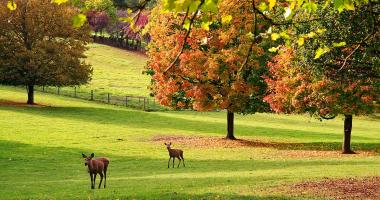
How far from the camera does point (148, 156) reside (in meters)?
40.5

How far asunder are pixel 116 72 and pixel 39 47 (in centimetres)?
5615

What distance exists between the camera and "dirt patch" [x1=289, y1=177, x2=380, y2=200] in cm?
2117

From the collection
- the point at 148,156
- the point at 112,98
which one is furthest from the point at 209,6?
the point at 112,98

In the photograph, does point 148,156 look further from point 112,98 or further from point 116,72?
point 116,72

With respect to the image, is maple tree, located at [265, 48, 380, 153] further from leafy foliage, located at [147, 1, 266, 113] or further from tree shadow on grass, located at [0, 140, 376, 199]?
tree shadow on grass, located at [0, 140, 376, 199]

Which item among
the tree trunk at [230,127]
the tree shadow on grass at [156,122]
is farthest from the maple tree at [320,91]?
the tree trunk at [230,127]

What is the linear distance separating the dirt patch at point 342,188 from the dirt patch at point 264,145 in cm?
1586

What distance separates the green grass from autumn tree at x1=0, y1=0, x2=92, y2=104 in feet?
14.7

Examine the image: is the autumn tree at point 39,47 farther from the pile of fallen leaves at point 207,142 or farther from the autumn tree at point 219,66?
the autumn tree at point 219,66

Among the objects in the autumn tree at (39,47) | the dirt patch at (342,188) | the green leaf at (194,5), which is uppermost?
the autumn tree at (39,47)

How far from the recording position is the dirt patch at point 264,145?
4225 cm

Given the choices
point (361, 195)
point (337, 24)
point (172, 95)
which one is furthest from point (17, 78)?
point (361, 195)

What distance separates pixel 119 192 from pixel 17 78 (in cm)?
5662

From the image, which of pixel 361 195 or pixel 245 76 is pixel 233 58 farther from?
pixel 361 195
